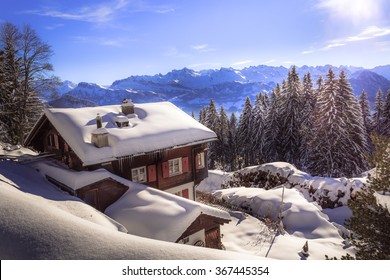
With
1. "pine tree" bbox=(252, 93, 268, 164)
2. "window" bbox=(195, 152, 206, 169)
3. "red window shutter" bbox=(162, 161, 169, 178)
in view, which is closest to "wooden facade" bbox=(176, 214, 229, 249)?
"red window shutter" bbox=(162, 161, 169, 178)

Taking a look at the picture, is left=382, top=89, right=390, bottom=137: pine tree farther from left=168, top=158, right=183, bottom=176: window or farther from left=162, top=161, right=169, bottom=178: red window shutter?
left=162, top=161, right=169, bottom=178: red window shutter

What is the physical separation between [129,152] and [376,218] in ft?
43.1

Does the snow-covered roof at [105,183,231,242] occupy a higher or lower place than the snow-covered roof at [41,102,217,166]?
lower

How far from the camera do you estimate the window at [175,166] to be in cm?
1992

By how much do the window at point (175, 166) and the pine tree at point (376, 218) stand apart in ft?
44.7

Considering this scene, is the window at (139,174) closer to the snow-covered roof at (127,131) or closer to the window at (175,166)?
the snow-covered roof at (127,131)

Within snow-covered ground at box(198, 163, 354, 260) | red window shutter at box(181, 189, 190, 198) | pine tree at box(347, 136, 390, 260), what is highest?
pine tree at box(347, 136, 390, 260)

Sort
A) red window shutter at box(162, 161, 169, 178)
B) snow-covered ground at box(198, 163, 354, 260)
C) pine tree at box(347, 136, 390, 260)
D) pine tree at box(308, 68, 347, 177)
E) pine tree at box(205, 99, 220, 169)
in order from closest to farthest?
1. pine tree at box(347, 136, 390, 260)
2. snow-covered ground at box(198, 163, 354, 260)
3. red window shutter at box(162, 161, 169, 178)
4. pine tree at box(308, 68, 347, 177)
5. pine tree at box(205, 99, 220, 169)

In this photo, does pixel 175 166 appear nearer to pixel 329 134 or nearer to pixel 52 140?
pixel 52 140

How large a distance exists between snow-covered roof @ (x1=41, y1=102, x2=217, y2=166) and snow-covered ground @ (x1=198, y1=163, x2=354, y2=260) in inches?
285

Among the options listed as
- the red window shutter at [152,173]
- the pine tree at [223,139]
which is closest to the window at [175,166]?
the red window shutter at [152,173]

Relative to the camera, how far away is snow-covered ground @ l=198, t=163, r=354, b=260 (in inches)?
613

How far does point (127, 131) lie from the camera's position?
18016 millimetres
